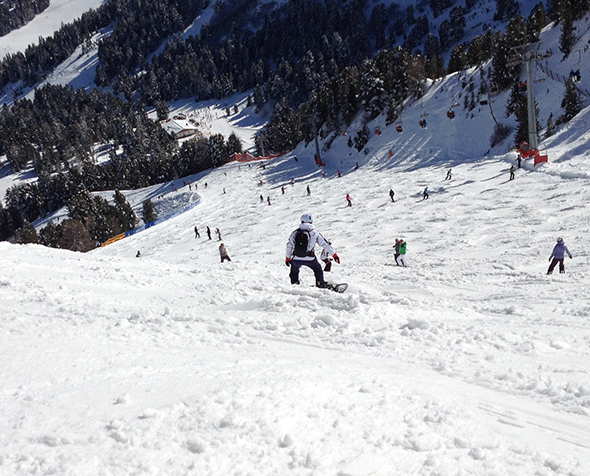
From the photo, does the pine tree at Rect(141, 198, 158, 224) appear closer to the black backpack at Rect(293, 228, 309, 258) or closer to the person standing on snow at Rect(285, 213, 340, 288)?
the person standing on snow at Rect(285, 213, 340, 288)

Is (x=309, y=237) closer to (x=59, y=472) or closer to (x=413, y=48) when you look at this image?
(x=59, y=472)

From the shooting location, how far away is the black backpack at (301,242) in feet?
26.2

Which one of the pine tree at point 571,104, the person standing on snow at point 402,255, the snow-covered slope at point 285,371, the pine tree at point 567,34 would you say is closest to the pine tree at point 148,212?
the snow-covered slope at point 285,371

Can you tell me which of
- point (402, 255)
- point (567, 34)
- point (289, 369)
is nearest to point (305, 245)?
point (289, 369)

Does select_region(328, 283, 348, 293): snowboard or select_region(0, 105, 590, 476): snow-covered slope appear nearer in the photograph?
select_region(0, 105, 590, 476): snow-covered slope

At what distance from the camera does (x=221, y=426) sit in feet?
10.3

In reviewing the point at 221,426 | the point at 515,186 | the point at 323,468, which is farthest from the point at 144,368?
the point at 515,186

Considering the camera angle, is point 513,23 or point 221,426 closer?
point 221,426

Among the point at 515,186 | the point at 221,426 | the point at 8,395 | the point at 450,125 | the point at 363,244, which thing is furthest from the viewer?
the point at 450,125

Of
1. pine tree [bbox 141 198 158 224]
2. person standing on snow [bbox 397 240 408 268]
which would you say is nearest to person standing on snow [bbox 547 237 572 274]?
person standing on snow [bbox 397 240 408 268]

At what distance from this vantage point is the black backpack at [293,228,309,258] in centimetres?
799

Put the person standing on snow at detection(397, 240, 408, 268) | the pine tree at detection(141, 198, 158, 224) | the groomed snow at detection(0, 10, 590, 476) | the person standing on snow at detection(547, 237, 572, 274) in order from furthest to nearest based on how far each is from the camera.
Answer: the pine tree at detection(141, 198, 158, 224)
the person standing on snow at detection(397, 240, 408, 268)
the person standing on snow at detection(547, 237, 572, 274)
the groomed snow at detection(0, 10, 590, 476)

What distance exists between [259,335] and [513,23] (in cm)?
5514

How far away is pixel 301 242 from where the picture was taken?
8031 mm
